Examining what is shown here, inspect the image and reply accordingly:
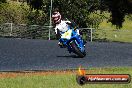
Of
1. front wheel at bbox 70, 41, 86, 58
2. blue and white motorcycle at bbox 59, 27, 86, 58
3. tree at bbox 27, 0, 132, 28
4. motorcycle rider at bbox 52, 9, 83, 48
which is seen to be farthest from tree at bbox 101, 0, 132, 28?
motorcycle rider at bbox 52, 9, 83, 48

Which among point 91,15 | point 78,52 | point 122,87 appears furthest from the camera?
point 91,15

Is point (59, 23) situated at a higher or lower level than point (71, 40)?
higher

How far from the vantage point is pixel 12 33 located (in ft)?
145

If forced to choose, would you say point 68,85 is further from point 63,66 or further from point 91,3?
point 91,3

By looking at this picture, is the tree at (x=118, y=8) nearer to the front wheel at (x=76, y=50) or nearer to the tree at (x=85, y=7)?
the tree at (x=85, y=7)

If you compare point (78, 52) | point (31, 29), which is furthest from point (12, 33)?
point (78, 52)

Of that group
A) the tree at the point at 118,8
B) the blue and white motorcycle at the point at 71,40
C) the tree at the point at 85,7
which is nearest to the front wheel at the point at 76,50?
the blue and white motorcycle at the point at 71,40

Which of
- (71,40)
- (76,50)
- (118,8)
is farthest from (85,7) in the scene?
(71,40)

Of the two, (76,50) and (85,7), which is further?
(85,7)

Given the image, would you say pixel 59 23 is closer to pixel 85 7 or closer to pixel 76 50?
pixel 76 50

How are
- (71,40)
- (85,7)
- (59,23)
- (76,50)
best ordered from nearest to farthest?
1. (59,23)
2. (71,40)
3. (76,50)
4. (85,7)

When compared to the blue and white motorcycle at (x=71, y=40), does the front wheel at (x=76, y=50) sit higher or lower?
lower

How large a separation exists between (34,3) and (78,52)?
2929 cm

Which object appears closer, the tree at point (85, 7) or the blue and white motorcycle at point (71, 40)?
the blue and white motorcycle at point (71, 40)
